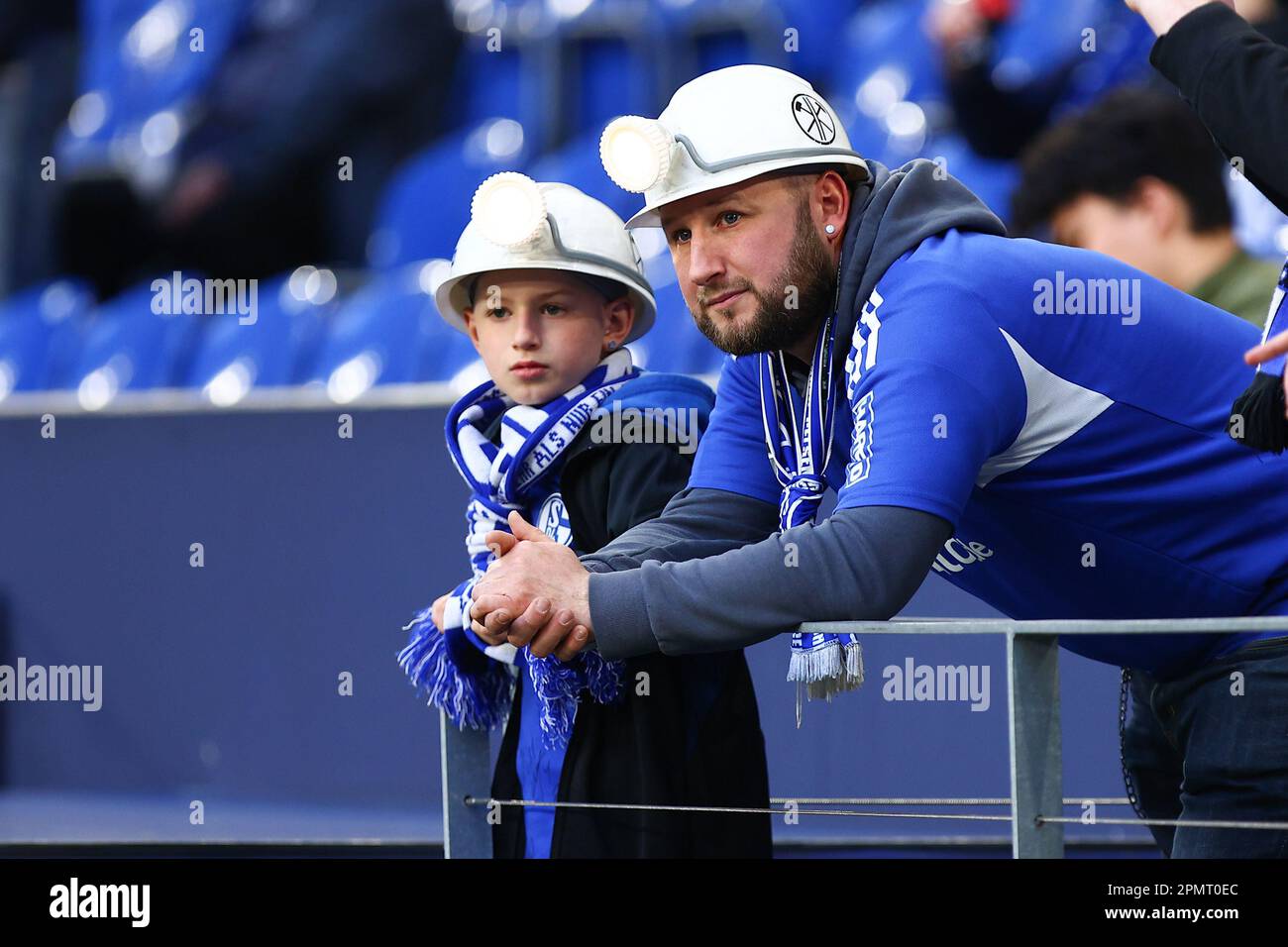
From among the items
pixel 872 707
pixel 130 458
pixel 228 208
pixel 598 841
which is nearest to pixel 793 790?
pixel 872 707

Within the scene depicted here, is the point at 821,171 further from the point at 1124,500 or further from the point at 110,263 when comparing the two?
the point at 110,263

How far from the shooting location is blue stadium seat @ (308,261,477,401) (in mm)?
5941

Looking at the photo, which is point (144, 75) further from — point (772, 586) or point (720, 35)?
point (772, 586)

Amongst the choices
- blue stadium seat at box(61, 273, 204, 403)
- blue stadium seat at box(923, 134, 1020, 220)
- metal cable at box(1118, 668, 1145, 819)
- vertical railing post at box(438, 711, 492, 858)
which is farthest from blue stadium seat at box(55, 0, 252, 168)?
Answer: metal cable at box(1118, 668, 1145, 819)

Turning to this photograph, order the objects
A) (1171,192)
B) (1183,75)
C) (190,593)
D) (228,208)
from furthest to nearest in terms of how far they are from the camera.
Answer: (228,208)
(190,593)
(1171,192)
(1183,75)

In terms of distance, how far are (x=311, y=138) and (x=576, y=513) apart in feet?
20.1

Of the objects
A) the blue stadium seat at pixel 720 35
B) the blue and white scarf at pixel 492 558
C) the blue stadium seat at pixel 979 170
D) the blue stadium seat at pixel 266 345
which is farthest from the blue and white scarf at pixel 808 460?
the blue stadium seat at pixel 720 35

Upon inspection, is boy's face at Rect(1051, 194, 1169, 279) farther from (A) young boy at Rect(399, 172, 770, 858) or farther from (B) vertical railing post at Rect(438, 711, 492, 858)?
(B) vertical railing post at Rect(438, 711, 492, 858)

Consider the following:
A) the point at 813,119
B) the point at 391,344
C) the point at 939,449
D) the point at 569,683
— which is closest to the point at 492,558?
the point at 569,683

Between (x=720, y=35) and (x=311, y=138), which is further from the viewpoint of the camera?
→ (x=311, y=138)

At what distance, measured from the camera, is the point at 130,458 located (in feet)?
16.0

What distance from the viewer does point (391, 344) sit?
6211 millimetres
